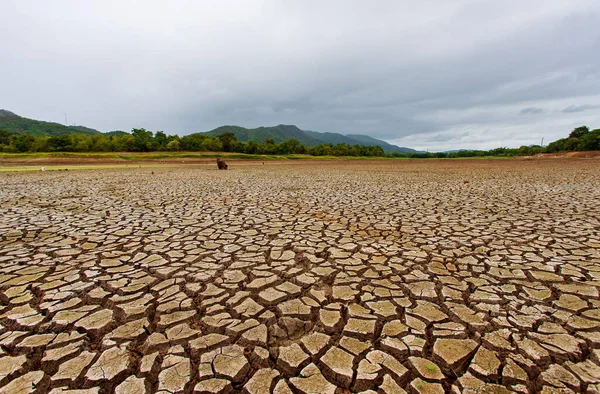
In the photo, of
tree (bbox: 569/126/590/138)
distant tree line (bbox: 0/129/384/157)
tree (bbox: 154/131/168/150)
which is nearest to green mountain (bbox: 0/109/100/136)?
distant tree line (bbox: 0/129/384/157)

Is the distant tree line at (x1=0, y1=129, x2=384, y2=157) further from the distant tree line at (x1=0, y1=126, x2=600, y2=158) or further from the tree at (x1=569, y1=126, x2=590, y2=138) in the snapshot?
the tree at (x1=569, y1=126, x2=590, y2=138)

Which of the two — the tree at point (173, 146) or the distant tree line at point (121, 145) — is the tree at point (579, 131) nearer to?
the distant tree line at point (121, 145)

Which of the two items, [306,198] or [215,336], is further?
[306,198]

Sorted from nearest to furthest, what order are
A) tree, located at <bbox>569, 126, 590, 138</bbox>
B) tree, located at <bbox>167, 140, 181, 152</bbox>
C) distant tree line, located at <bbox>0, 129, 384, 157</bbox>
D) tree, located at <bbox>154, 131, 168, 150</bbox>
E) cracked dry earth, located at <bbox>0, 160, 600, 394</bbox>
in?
cracked dry earth, located at <bbox>0, 160, 600, 394</bbox>, distant tree line, located at <bbox>0, 129, 384, 157</bbox>, tree, located at <bbox>167, 140, 181, 152</bbox>, tree, located at <bbox>154, 131, 168, 150</bbox>, tree, located at <bbox>569, 126, 590, 138</bbox>

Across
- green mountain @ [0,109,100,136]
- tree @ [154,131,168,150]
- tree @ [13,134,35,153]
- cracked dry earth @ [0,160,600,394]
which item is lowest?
cracked dry earth @ [0,160,600,394]

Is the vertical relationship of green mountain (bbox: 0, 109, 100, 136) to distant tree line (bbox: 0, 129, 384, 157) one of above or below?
above

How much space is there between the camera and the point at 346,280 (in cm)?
328

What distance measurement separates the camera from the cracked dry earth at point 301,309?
1906 mm

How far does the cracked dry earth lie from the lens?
191 centimetres

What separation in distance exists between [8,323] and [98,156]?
2274 inches

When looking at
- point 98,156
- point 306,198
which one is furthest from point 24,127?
point 306,198

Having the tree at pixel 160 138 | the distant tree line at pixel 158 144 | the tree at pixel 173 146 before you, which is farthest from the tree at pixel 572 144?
the tree at pixel 160 138

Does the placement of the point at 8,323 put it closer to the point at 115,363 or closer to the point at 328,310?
the point at 115,363

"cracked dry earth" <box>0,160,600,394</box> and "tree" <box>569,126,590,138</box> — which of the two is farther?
"tree" <box>569,126,590,138</box>
